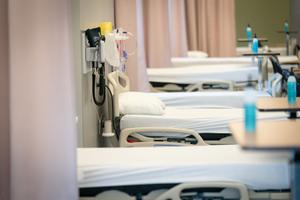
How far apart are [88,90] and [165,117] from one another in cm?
60

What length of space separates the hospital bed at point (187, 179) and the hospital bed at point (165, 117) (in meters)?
1.18

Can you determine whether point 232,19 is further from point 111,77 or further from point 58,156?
point 58,156

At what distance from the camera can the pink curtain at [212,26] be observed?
7246mm

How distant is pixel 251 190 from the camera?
8.13 ft

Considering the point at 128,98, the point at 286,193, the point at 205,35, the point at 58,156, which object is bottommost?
the point at 286,193

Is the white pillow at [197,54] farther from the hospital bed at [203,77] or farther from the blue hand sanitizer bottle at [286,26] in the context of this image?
the hospital bed at [203,77]

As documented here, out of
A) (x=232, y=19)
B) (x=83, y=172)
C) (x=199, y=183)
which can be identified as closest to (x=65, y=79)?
(x=83, y=172)

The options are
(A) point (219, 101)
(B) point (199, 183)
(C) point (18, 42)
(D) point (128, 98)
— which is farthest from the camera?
(A) point (219, 101)

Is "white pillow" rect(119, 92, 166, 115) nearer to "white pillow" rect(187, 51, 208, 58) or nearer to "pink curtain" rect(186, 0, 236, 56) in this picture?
"white pillow" rect(187, 51, 208, 58)

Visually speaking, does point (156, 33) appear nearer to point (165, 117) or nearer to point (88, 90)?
point (165, 117)

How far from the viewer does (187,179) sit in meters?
2.48

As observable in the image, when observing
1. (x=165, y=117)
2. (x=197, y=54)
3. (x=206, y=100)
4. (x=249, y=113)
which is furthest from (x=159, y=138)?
(x=197, y=54)

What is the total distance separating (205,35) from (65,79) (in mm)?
5445

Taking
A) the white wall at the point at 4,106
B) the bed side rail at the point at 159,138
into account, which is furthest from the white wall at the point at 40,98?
the bed side rail at the point at 159,138
